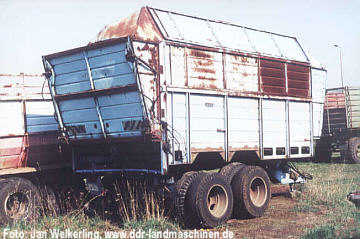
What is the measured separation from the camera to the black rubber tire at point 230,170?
8.58m

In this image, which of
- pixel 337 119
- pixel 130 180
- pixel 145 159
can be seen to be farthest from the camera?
pixel 337 119

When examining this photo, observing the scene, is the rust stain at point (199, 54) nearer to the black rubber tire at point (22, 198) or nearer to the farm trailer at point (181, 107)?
the farm trailer at point (181, 107)

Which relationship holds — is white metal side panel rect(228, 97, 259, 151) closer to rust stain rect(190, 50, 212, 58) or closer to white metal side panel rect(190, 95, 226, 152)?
white metal side panel rect(190, 95, 226, 152)

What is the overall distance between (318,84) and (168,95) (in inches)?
197

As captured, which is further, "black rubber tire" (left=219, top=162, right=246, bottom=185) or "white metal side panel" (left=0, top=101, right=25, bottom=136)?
"black rubber tire" (left=219, top=162, right=246, bottom=185)

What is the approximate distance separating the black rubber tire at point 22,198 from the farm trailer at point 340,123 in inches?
565

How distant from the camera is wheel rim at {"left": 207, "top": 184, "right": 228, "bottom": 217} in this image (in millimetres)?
7992

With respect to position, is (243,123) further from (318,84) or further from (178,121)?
(318,84)

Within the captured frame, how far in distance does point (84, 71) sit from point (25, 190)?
241 cm

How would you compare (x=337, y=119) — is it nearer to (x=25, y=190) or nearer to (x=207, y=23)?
(x=207, y=23)

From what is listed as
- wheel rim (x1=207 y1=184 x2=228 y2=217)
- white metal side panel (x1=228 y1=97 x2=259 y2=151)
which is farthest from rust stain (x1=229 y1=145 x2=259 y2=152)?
wheel rim (x1=207 y1=184 x2=228 y2=217)

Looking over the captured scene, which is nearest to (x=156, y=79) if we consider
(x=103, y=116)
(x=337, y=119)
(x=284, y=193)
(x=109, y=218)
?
(x=103, y=116)

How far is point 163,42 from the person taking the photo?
301 inches

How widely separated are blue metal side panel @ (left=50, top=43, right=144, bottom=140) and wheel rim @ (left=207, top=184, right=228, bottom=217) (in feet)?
5.70
